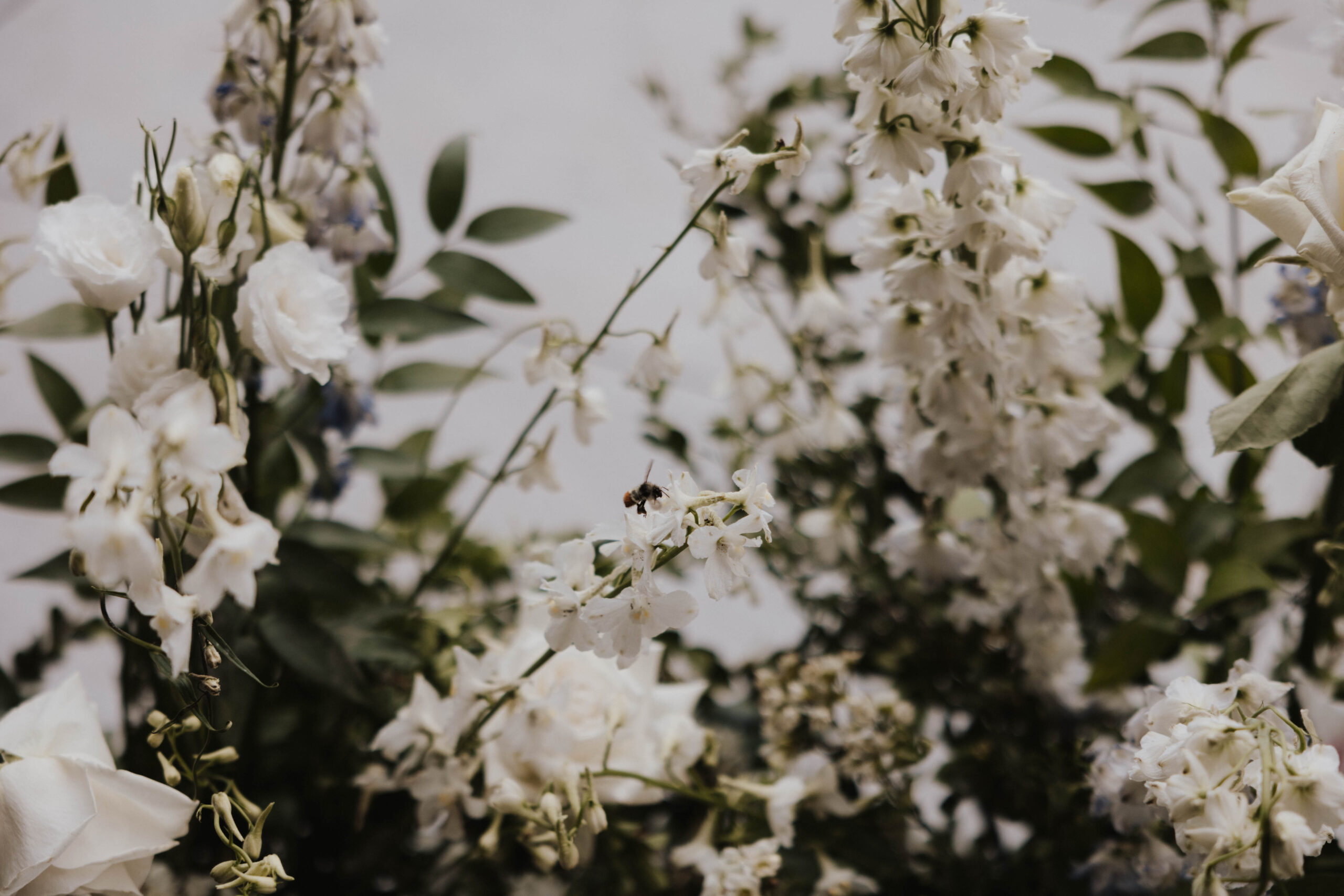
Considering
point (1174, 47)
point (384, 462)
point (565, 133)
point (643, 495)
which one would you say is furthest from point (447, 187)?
point (565, 133)

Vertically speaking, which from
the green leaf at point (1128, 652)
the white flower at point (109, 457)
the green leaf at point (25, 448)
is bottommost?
the green leaf at point (1128, 652)

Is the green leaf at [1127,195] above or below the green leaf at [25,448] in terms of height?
above

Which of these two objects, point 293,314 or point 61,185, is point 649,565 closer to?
point 293,314

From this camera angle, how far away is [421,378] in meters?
0.52

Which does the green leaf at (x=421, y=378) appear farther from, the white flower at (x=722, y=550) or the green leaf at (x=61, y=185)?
the white flower at (x=722, y=550)

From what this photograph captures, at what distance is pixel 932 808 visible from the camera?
658 mm

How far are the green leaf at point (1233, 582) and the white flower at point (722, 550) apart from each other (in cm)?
25

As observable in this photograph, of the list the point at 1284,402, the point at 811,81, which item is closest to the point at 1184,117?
the point at 811,81

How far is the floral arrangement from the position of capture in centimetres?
27

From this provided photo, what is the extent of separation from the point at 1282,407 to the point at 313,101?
0.38 metres

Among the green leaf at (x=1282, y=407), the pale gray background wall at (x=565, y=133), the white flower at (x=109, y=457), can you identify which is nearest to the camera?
the white flower at (x=109, y=457)

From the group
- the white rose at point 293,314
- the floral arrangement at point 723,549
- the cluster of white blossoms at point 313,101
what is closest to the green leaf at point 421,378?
the floral arrangement at point 723,549

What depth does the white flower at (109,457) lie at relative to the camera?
21 centimetres

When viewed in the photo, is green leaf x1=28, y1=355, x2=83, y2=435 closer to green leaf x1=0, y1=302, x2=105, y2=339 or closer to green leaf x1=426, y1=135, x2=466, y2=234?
green leaf x1=0, y1=302, x2=105, y2=339
